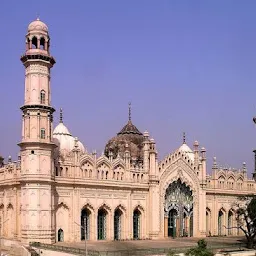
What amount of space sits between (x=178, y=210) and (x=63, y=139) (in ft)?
41.3

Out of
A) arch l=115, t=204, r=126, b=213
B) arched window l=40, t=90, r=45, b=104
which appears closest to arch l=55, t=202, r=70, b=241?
arch l=115, t=204, r=126, b=213

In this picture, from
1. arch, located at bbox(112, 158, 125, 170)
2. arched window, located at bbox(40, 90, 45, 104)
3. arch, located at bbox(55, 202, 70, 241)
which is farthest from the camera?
arch, located at bbox(112, 158, 125, 170)

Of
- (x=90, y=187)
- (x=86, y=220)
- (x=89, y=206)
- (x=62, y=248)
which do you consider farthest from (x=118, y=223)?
(x=62, y=248)

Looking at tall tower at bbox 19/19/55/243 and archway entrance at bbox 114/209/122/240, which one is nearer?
tall tower at bbox 19/19/55/243

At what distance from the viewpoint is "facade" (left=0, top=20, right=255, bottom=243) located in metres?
39.2

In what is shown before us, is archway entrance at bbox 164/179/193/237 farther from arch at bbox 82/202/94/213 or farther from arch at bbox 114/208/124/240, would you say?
arch at bbox 82/202/94/213

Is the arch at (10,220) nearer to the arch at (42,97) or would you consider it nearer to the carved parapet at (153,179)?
the arch at (42,97)

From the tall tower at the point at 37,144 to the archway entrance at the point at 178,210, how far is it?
13.3 metres

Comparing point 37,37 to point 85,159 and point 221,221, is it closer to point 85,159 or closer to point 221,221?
point 85,159

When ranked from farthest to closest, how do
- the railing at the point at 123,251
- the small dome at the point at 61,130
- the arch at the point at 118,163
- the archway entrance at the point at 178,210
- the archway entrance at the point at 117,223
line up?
the archway entrance at the point at 178,210, the small dome at the point at 61,130, the archway entrance at the point at 117,223, the arch at the point at 118,163, the railing at the point at 123,251

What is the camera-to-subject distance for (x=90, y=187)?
43.3 m

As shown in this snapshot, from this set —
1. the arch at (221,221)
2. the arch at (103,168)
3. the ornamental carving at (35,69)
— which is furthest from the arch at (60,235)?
the arch at (221,221)

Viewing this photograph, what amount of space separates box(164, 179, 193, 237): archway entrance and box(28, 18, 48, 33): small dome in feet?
60.2

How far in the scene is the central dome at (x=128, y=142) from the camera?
53.8 meters
